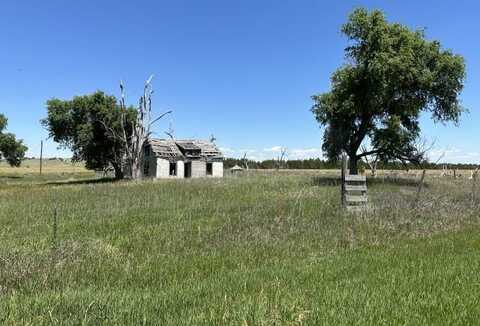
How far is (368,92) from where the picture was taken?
35.1 metres

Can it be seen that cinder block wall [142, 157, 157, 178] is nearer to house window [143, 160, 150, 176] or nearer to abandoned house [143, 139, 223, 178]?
abandoned house [143, 139, 223, 178]

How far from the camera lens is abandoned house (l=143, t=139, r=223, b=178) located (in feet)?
200

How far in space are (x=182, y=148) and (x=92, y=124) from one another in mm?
12564

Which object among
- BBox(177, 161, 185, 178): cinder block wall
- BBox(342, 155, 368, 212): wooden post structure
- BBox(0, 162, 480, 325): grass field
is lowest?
BBox(0, 162, 480, 325): grass field

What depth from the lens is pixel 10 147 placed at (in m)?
78.1

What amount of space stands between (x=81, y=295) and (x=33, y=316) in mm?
1114

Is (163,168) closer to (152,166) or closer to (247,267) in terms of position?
(152,166)

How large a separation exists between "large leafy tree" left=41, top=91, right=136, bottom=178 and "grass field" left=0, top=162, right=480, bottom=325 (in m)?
42.2

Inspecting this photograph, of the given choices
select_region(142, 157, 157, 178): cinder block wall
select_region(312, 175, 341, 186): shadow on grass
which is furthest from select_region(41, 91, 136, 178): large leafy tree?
select_region(312, 175, 341, 186): shadow on grass

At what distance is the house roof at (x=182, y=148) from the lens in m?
61.7

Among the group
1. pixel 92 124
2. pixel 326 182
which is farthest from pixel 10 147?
pixel 326 182

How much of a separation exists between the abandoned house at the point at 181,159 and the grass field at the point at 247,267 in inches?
1711

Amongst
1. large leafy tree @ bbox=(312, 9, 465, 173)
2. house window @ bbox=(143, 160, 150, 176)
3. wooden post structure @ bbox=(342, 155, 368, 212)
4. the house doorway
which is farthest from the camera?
the house doorway

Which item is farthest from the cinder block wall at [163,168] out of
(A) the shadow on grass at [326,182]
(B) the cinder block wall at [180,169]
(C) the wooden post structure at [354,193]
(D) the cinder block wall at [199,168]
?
(C) the wooden post structure at [354,193]
